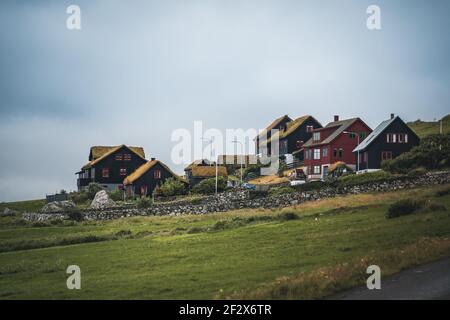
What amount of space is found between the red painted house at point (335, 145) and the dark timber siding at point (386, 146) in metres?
6.00

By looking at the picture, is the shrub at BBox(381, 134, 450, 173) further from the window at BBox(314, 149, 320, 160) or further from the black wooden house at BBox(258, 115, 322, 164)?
the black wooden house at BBox(258, 115, 322, 164)

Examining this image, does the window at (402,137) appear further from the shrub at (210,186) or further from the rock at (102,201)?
the rock at (102,201)

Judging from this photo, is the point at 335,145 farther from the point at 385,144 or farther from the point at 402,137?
the point at 402,137

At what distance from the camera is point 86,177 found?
128 m

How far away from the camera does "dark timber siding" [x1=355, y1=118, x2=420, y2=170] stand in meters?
95.4

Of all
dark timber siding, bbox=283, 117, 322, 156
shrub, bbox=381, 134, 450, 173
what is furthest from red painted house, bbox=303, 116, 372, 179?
shrub, bbox=381, 134, 450, 173

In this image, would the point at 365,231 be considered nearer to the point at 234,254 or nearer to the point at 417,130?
the point at 234,254

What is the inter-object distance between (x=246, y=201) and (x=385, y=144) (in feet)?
111

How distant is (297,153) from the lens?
405 ft

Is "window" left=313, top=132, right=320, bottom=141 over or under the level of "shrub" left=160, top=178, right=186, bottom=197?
over

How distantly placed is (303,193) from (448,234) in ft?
127

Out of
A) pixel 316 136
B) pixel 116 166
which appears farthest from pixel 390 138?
pixel 116 166

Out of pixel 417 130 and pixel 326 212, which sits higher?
pixel 417 130
